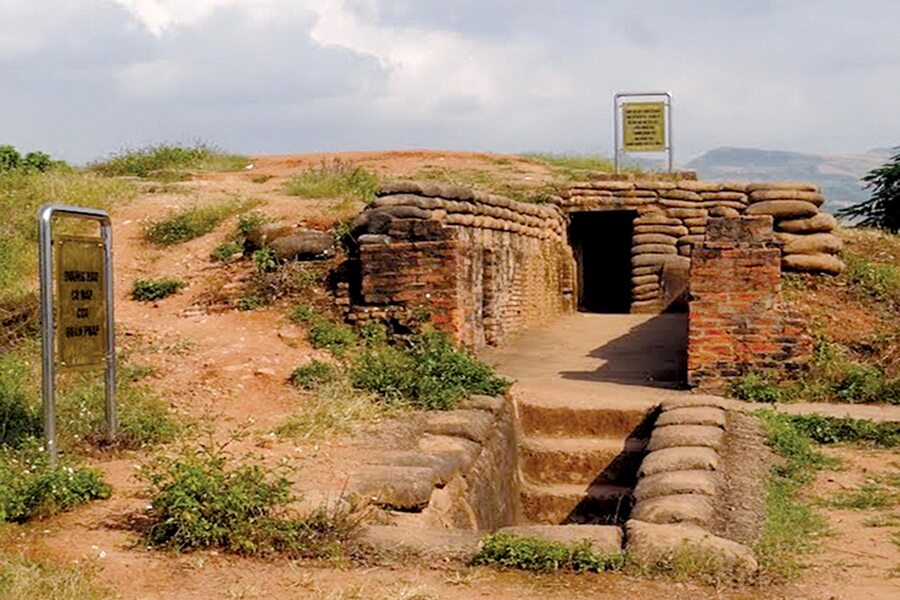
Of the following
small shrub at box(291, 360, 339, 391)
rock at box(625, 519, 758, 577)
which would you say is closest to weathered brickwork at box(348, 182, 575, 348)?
small shrub at box(291, 360, 339, 391)

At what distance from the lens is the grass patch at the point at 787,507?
4.97 meters

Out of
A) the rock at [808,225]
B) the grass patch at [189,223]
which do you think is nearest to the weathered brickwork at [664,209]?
the rock at [808,225]

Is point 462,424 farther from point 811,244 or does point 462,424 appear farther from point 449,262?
point 811,244

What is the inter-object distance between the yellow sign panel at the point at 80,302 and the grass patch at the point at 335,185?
6.83 meters

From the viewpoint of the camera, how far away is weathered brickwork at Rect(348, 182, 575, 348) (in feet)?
32.4

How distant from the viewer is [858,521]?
5.91 meters

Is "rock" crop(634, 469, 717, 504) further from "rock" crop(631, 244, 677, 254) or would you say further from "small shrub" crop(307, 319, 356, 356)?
"rock" crop(631, 244, 677, 254)

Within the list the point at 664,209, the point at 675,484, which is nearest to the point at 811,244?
the point at 664,209

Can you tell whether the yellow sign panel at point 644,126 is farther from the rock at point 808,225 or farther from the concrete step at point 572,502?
the concrete step at point 572,502

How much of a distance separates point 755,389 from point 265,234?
5308 millimetres

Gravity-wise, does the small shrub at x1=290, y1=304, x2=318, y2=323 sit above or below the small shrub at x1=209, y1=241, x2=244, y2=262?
below

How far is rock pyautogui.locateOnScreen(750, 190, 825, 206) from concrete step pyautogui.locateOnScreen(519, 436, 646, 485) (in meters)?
6.84

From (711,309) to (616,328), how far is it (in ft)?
15.0

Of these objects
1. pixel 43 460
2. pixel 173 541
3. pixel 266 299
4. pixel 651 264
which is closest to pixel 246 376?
pixel 266 299
